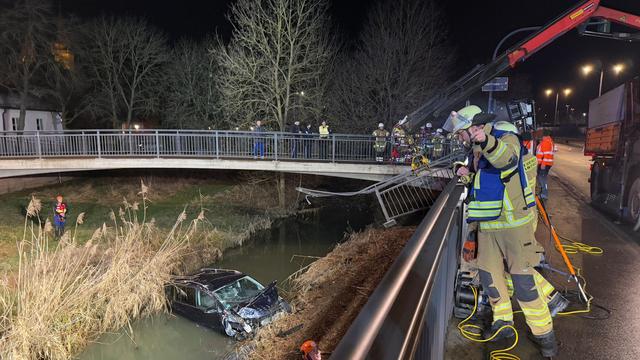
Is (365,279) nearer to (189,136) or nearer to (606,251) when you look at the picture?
(606,251)

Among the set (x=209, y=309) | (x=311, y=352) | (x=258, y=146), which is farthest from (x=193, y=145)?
(x=311, y=352)

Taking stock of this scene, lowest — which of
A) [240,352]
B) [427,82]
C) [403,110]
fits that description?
[240,352]

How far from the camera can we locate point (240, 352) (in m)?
7.38

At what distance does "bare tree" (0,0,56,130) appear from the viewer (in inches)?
867

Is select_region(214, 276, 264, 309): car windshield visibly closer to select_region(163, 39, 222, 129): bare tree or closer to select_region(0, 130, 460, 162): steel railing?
select_region(0, 130, 460, 162): steel railing

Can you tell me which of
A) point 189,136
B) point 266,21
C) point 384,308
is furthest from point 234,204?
point 384,308

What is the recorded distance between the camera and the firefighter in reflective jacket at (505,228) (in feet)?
10.1

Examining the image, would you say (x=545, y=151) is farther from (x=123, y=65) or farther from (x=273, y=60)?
(x=123, y=65)

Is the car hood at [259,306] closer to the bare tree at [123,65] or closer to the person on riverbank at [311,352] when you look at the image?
the person on riverbank at [311,352]

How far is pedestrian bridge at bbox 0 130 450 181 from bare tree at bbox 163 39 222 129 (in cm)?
1105

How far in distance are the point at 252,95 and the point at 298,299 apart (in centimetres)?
1285

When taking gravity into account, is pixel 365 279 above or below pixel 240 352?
above

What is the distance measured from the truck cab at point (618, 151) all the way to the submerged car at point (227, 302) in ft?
25.6

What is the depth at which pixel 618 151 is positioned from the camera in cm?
940
